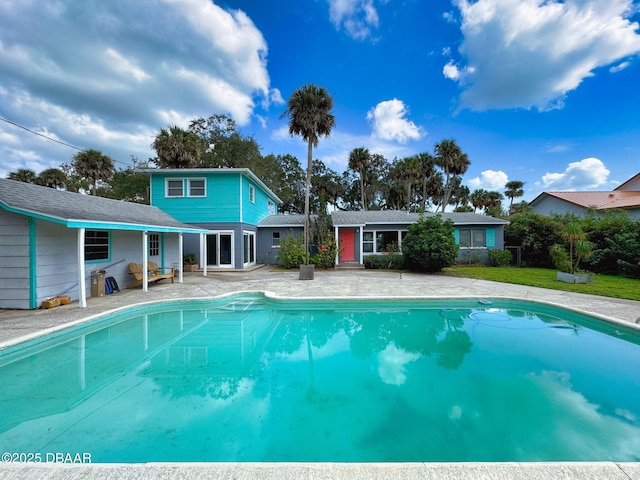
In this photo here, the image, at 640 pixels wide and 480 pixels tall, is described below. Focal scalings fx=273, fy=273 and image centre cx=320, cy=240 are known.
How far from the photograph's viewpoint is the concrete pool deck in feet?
6.88

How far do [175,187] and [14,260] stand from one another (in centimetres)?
897

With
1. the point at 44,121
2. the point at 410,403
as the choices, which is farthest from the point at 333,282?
the point at 44,121

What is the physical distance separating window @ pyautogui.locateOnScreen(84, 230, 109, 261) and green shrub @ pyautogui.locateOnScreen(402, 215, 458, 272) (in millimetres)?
13185

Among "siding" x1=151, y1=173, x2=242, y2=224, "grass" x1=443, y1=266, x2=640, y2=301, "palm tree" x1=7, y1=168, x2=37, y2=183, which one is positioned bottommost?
"grass" x1=443, y1=266, x2=640, y2=301

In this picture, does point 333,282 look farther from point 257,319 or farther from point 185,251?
point 185,251

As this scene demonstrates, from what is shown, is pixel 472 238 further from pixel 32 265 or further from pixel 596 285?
Answer: pixel 32 265

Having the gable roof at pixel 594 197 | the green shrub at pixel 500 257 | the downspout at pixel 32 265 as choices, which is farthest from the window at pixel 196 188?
the gable roof at pixel 594 197

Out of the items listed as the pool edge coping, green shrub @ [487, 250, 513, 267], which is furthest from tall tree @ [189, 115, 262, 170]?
green shrub @ [487, 250, 513, 267]

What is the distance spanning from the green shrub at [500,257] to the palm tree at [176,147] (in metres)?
22.0

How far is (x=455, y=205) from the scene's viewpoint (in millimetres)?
42500

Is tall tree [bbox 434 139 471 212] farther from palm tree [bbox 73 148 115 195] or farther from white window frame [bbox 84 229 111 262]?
palm tree [bbox 73 148 115 195]

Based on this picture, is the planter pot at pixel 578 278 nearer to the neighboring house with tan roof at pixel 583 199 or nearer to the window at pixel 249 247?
the neighboring house with tan roof at pixel 583 199

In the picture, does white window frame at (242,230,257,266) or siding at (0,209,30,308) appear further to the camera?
white window frame at (242,230,257,266)

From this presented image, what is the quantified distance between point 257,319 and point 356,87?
1465cm
